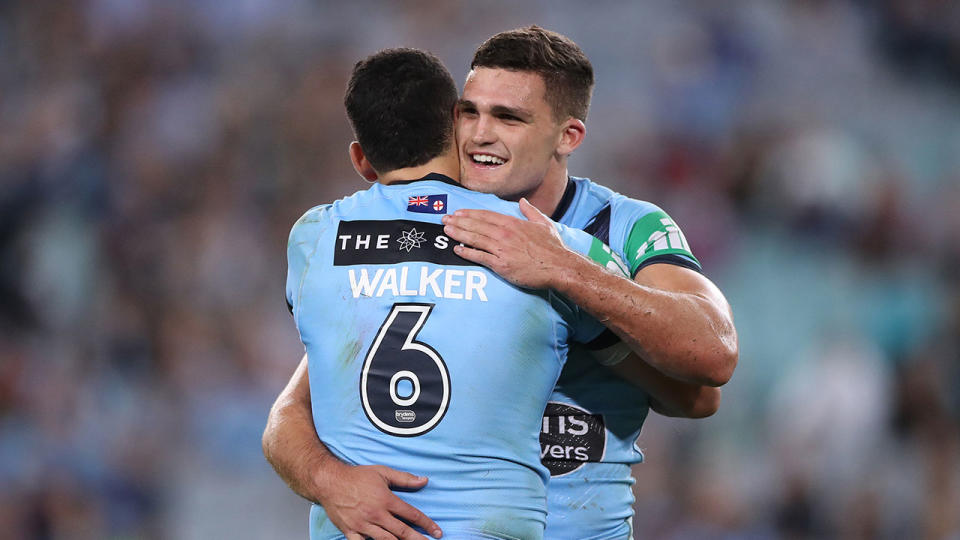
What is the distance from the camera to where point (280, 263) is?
991 centimetres

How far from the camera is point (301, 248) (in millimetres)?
3207

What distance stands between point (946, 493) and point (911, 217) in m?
2.34

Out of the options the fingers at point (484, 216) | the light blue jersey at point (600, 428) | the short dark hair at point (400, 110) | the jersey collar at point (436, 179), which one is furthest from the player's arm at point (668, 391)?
the short dark hair at point (400, 110)

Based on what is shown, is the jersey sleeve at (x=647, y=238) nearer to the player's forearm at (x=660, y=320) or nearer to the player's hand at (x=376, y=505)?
the player's forearm at (x=660, y=320)

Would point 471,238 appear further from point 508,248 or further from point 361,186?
point 361,186

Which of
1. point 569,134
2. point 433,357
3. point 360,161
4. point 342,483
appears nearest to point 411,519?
point 342,483

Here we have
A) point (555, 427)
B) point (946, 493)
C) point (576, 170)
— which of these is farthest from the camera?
point (576, 170)

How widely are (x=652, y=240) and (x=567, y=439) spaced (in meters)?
0.67

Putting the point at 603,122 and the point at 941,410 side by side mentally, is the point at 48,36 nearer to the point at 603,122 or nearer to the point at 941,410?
the point at 603,122

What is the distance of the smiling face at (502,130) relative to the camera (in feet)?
Result: 11.9

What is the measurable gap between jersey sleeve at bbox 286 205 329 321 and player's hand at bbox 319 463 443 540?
0.50 meters

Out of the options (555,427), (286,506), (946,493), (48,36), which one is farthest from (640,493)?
(48,36)

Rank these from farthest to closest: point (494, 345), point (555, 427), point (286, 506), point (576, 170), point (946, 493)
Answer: point (576, 170)
point (286, 506)
point (946, 493)
point (555, 427)
point (494, 345)

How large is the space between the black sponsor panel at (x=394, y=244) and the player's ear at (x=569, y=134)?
93 centimetres
